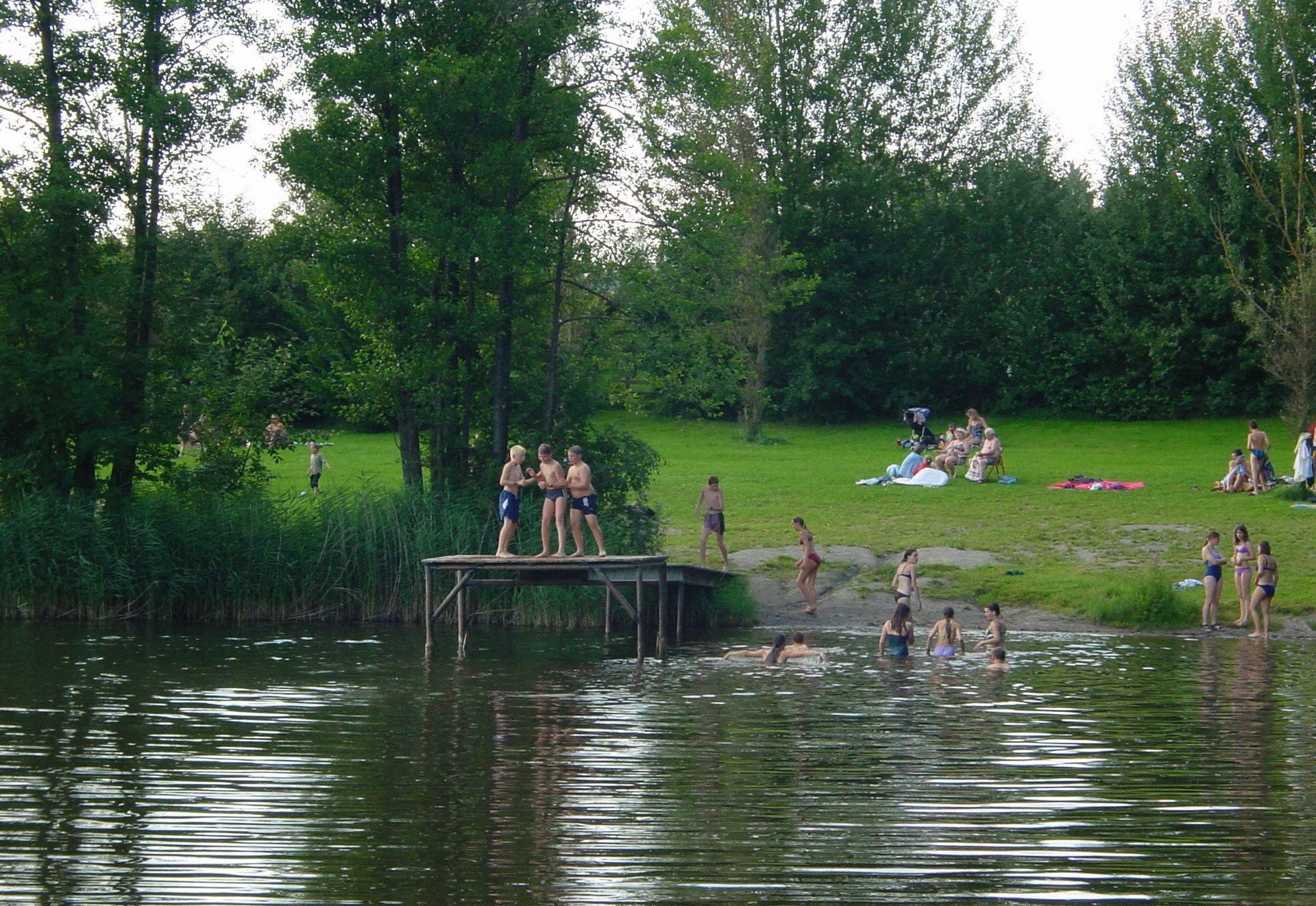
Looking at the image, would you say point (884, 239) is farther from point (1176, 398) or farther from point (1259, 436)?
point (1259, 436)

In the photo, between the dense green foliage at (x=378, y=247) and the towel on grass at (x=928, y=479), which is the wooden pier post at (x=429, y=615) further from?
the towel on grass at (x=928, y=479)

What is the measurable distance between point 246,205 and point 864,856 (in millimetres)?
57439

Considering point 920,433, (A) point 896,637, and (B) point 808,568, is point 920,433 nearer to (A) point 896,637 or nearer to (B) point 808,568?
(B) point 808,568

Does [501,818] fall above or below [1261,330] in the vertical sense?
below

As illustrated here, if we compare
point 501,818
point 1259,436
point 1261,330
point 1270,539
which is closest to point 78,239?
point 501,818

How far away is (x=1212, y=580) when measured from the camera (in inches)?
963

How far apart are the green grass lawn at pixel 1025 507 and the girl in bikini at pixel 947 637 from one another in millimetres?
4385

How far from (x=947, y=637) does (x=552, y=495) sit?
6.37m

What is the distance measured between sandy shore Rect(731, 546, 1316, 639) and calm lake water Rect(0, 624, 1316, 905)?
2.82m

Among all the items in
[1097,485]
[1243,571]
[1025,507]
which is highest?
[1097,485]

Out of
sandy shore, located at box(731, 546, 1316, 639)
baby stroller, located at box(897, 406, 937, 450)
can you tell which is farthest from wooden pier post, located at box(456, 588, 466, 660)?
baby stroller, located at box(897, 406, 937, 450)

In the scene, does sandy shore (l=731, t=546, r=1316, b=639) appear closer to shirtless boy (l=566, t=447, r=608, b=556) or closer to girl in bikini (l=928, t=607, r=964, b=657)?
girl in bikini (l=928, t=607, r=964, b=657)

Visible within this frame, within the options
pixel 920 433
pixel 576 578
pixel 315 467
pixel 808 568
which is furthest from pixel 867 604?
pixel 920 433

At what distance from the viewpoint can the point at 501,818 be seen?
11.4 meters
